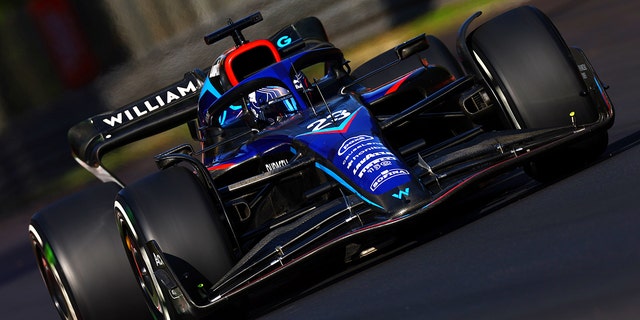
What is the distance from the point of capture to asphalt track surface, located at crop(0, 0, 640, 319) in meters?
4.71

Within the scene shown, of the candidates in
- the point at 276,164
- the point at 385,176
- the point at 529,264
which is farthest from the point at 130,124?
the point at 529,264

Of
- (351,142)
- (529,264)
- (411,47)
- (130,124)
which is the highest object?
(130,124)

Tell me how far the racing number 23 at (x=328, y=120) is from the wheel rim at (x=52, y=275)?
1778 millimetres

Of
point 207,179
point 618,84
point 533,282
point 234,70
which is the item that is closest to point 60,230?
point 207,179

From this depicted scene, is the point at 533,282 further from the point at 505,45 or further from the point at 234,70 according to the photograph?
the point at 234,70

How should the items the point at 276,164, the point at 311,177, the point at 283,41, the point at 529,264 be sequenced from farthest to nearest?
the point at 283,41
the point at 276,164
the point at 311,177
the point at 529,264

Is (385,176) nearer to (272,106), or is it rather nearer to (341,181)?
(341,181)

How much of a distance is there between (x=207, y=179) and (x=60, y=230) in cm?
108

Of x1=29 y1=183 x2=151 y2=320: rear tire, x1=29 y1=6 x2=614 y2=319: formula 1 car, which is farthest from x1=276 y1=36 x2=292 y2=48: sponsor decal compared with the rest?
x1=29 y1=183 x2=151 y2=320: rear tire

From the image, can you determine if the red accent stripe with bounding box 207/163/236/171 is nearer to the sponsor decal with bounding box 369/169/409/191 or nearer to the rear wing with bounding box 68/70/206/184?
the sponsor decal with bounding box 369/169/409/191

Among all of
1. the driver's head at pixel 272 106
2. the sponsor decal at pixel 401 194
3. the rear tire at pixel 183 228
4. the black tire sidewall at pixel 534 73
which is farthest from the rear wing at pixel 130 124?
the sponsor decal at pixel 401 194

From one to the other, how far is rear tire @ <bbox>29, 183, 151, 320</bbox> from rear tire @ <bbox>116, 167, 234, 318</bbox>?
2.08ft

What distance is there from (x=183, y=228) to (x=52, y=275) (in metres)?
1.75

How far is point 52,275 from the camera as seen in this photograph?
7.76 meters
